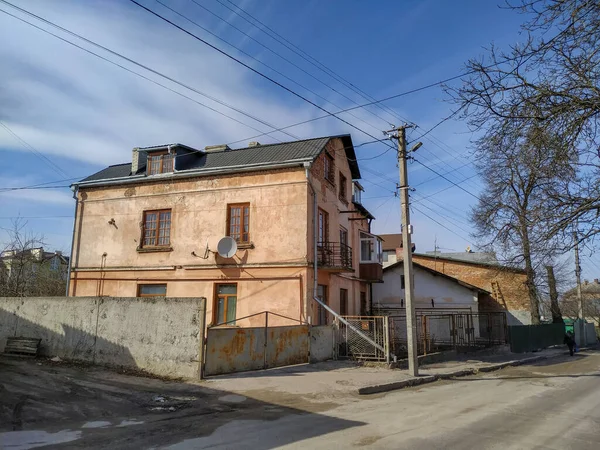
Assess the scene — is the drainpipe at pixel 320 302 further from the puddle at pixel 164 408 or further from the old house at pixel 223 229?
the puddle at pixel 164 408

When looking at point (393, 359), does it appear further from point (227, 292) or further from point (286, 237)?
point (227, 292)

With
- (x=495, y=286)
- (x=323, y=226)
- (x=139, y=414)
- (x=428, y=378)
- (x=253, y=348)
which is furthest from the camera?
(x=495, y=286)

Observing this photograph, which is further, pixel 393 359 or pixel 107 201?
pixel 107 201

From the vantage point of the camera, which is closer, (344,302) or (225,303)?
(225,303)

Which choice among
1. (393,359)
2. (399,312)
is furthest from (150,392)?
(399,312)

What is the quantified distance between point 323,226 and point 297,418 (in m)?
13.5

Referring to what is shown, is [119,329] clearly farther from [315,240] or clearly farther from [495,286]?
[495,286]

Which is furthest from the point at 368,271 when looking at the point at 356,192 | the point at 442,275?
the point at 442,275

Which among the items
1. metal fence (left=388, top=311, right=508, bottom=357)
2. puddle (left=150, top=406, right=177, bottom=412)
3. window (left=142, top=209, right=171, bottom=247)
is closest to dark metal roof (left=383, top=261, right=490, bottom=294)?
metal fence (left=388, top=311, right=508, bottom=357)

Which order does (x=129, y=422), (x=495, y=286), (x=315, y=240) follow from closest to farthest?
(x=129, y=422) → (x=315, y=240) → (x=495, y=286)

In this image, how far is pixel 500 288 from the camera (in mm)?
36500

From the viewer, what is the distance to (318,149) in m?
20.3

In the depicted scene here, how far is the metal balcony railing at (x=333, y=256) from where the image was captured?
19500mm

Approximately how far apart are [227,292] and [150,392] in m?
9.05
